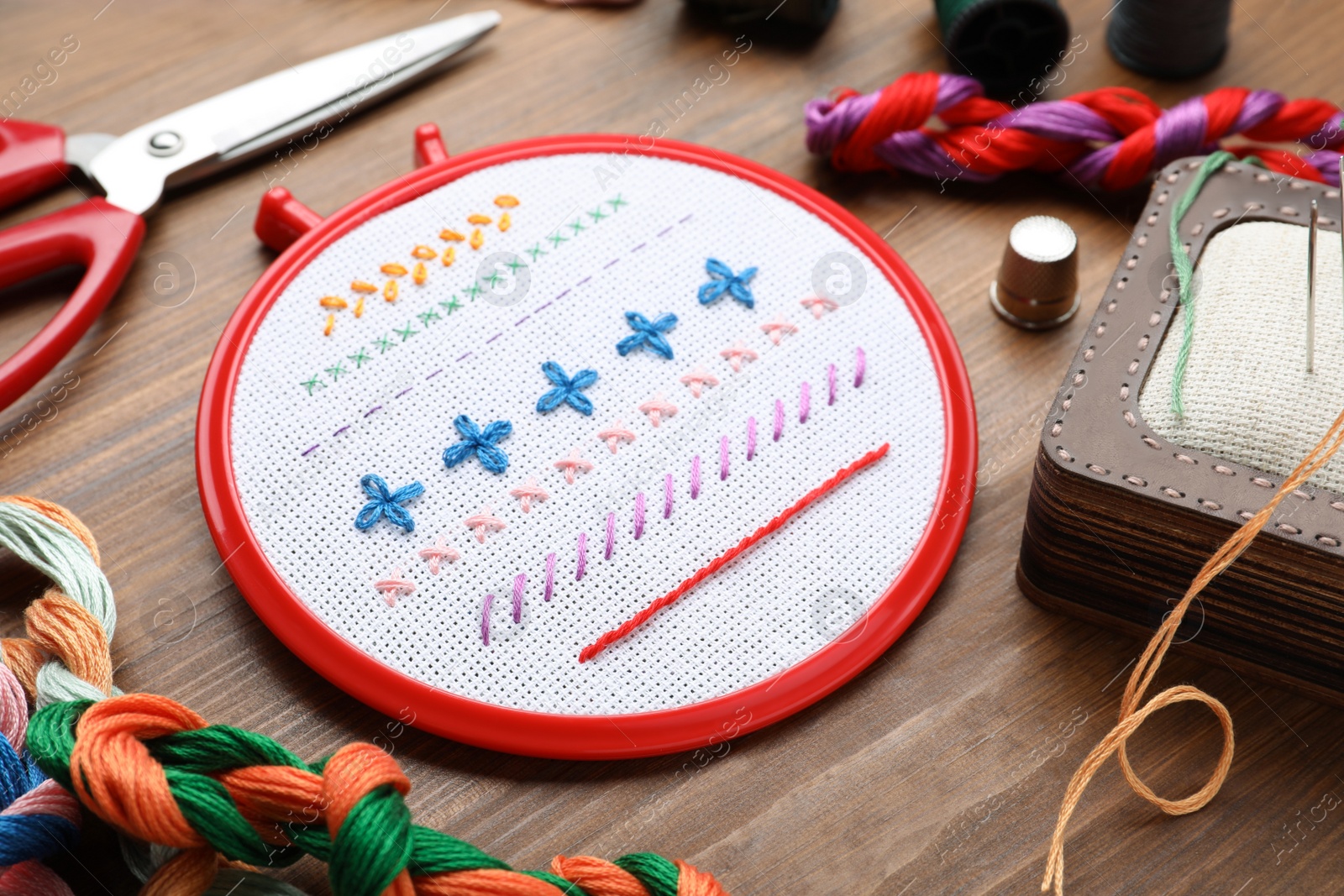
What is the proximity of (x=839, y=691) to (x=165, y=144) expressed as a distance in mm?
648

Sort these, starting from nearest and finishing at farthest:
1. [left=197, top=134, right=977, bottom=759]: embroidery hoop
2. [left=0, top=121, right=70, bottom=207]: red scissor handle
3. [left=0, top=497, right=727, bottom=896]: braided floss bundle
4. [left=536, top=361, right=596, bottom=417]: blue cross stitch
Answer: [left=0, top=497, right=727, bottom=896]: braided floss bundle
[left=197, top=134, right=977, bottom=759]: embroidery hoop
[left=536, top=361, right=596, bottom=417]: blue cross stitch
[left=0, top=121, right=70, bottom=207]: red scissor handle

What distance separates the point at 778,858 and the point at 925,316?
1.25 ft

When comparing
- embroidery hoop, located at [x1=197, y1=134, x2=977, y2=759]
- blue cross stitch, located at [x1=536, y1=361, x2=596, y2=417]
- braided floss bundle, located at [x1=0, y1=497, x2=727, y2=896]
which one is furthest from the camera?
blue cross stitch, located at [x1=536, y1=361, x2=596, y2=417]

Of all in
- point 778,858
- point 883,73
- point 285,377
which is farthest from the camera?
→ point 883,73

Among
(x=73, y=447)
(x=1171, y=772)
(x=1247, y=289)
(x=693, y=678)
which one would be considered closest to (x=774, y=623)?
(x=693, y=678)

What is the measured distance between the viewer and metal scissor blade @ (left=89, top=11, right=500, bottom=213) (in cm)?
85

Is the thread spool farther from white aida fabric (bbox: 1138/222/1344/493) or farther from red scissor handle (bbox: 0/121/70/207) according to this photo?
red scissor handle (bbox: 0/121/70/207)

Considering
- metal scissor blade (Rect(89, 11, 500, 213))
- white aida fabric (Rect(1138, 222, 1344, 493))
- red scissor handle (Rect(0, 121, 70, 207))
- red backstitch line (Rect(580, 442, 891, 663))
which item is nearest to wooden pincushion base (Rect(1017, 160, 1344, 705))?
white aida fabric (Rect(1138, 222, 1344, 493))

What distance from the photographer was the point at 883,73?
37.3 inches

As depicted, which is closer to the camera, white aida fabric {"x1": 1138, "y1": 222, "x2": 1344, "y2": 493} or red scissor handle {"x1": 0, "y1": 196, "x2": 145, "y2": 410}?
white aida fabric {"x1": 1138, "y1": 222, "x2": 1344, "y2": 493}

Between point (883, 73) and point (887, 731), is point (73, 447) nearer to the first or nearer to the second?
point (887, 731)

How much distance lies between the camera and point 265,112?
2.92 ft

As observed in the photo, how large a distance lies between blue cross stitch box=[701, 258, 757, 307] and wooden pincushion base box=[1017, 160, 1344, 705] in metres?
0.24

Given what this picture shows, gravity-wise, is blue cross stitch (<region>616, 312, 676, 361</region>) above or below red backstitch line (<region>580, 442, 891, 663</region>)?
above
